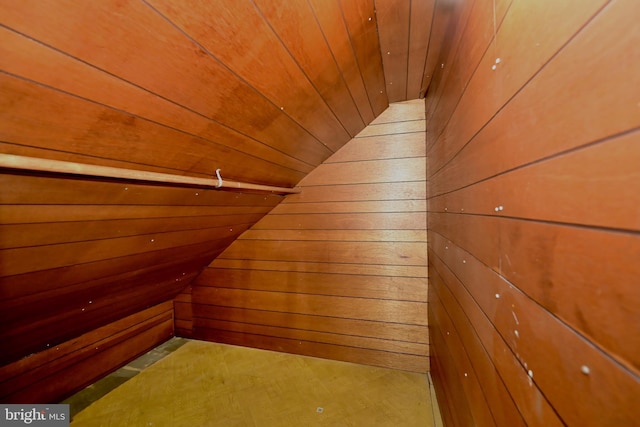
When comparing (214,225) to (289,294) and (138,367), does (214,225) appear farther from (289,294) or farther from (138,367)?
(138,367)

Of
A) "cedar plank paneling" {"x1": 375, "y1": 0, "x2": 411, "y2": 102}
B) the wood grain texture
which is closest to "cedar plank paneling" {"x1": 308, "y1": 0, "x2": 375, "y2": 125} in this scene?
"cedar plank paneling" {"x1": 375, "y1": 0, "x2": 411, "y2": 102}

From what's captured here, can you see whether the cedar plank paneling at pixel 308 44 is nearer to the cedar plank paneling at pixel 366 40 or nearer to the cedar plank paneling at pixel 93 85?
the cedar plank paneling at pixel 366 40

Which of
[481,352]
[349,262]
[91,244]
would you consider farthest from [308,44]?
[349,262]

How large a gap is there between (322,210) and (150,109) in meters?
1.60

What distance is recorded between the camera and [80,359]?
2.11 metres

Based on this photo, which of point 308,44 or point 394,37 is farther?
point 394,37

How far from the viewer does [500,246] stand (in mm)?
665

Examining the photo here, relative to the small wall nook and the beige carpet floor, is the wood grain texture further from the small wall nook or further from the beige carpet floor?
the beige carpet floor

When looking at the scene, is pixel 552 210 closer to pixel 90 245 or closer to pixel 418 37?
pixel 418 37

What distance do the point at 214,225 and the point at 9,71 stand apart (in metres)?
1.58

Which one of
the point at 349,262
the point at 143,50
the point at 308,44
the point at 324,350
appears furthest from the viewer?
the point at 324,350

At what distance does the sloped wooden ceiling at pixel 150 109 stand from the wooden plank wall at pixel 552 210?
53 cm

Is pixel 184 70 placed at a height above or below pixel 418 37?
below

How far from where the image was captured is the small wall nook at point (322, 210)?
38 centimetres
